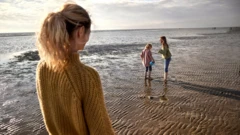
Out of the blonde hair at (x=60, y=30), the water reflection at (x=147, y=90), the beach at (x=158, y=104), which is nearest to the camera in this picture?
the blonde hair at (x=60, y=30)

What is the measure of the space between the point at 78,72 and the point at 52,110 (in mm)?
424

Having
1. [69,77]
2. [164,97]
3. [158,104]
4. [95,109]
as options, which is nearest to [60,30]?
[69,77]

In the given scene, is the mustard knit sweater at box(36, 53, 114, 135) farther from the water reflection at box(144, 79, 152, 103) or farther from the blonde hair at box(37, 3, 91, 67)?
the water reflection at box(144, 79, 152, 103)

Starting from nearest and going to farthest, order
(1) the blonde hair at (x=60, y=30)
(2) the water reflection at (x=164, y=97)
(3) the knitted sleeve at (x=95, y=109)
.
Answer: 1. (1) the blonde hair at (x=60, y=30)
2. (3) the knitted sleeve at (x=95, y=109)
3. (2) the water reflection at (x=164, y=97)

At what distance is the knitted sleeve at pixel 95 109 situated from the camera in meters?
1.46

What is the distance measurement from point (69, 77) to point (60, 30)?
32 centimetres

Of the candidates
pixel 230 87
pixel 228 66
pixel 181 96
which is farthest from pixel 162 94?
pixel 228 66

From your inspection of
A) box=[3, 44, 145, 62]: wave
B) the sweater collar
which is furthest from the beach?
box=[3, 44, 145, 62]: wave

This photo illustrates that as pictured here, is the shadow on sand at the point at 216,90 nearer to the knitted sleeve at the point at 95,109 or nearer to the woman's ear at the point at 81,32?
the knitted sleeve at the point at 95,109

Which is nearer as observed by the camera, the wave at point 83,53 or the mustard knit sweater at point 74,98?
the mustard knit sweater at point 74,98

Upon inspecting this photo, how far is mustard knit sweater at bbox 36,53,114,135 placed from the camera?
4.76 feet

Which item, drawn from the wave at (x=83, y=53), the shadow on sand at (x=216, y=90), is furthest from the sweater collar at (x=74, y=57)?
the wave at (x=83, y=53)

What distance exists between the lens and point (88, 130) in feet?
5.31

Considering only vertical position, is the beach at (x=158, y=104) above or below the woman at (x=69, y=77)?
below
